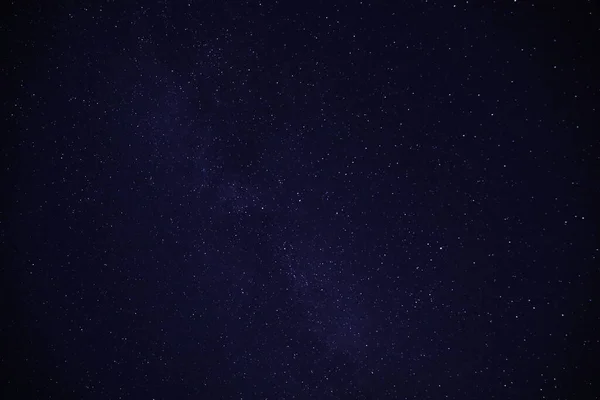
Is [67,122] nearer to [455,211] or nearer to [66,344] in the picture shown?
[66,344]

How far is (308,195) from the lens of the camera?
779 millimetres

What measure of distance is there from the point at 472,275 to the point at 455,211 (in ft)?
0.44

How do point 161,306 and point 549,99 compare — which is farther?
point 161,306

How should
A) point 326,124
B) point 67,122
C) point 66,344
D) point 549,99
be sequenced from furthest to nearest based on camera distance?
point 66,344
point 67,122
point 326,124
point 549,99

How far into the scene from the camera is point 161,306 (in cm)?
89

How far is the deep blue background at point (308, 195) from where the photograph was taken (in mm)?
665

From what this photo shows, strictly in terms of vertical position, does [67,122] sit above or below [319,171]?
above

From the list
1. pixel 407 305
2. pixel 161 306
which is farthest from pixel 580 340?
pixel 161 306

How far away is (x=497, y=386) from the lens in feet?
2.48

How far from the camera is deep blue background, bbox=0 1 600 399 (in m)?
0.67

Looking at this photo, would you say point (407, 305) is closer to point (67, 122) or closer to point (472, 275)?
point (472, 275)

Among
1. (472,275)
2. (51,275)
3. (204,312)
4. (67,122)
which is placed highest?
(67,122)

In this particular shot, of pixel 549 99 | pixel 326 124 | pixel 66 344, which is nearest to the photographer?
pixel 549 99

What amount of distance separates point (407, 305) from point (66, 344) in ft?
2.91
